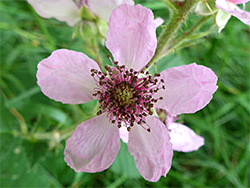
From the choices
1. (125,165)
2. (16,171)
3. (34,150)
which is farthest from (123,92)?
(16,171)

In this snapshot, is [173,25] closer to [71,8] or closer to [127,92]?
[127,92]

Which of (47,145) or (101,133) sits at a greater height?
(101,133)

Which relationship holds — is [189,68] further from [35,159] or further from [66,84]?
[35,159]

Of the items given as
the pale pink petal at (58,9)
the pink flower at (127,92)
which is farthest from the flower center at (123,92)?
the pale pink petal at (58,9)

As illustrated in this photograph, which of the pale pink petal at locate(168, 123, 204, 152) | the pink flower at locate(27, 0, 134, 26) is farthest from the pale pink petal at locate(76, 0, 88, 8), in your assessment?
the pale pink petal at locate(168, 123, 204, 152)

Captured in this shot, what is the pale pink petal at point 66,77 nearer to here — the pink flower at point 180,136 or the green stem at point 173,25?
the green stem at point 173,25

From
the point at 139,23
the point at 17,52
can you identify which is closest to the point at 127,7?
the point at 139,23

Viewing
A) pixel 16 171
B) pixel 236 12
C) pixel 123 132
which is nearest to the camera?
pixel 236 12
